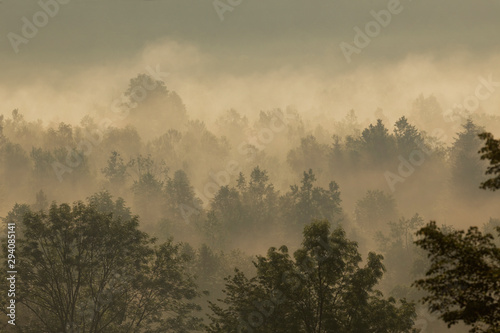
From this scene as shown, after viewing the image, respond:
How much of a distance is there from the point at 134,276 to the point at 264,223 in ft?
183

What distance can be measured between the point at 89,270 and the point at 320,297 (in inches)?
835

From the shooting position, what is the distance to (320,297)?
78.8 ft

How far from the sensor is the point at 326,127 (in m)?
199

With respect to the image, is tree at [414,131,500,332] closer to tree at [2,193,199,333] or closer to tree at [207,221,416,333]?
tree at [207,221,416,333]

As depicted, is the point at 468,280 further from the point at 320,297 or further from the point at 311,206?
the point at 311,206

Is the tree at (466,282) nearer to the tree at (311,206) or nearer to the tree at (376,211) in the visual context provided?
the tree at (311,206)

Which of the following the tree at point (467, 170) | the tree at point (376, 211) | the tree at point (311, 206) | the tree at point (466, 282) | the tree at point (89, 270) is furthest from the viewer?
the tree at point (467, 170)

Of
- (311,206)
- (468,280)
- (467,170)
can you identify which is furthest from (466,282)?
(467,170)

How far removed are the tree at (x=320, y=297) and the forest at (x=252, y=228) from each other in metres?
0.10

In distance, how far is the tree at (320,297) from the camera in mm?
23594

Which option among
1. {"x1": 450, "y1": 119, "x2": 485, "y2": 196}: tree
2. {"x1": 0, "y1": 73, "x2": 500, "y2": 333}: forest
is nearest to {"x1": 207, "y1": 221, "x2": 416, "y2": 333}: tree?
{"x1": 0, "y1": 73, "x2": 500, "y2": 333}: forest

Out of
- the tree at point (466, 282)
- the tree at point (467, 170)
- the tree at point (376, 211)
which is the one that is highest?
the tree at point (467, 170)

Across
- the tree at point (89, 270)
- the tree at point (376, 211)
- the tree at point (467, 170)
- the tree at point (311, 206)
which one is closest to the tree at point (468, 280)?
the tree at point (89, 270)

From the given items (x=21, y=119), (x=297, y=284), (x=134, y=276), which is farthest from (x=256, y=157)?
(x=297, y=284)
